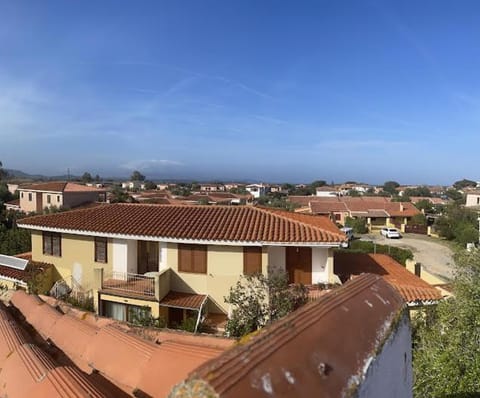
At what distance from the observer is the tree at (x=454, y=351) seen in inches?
230

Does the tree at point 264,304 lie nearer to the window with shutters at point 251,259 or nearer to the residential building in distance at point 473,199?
the window with shutters at point 251,259

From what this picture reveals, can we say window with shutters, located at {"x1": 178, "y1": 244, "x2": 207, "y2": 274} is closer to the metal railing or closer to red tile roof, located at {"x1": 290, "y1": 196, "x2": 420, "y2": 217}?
the metal railing

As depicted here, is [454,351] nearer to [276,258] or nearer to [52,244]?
[276,258]

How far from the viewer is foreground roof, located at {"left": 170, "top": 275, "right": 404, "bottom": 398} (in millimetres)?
1597

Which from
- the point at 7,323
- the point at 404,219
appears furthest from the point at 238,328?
the point at 404,219

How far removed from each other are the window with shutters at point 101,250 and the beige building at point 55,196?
135ft

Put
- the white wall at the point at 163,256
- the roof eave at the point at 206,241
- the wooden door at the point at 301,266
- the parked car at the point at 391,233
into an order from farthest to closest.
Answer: the parked car at the point at 391,233, the white wall at the point at 163,256, the wooden door at the point at 301,266, the roof eave at the point at 206,241

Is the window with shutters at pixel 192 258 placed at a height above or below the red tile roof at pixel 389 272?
above

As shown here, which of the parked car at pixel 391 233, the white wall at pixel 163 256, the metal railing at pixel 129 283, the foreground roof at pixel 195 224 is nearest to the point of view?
the foreground roof at pixel 195 224

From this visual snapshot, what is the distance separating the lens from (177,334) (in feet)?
19.3

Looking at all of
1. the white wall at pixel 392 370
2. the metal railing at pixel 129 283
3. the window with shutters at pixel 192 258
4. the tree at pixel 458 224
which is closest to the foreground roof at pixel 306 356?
the white wall at pixel 392 370

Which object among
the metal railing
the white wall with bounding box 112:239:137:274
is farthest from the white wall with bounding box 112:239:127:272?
the metal railing

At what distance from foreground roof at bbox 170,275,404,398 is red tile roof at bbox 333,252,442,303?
1121 cm

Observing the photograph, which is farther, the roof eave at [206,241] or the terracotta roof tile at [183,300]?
the roof eave at [206,241]
